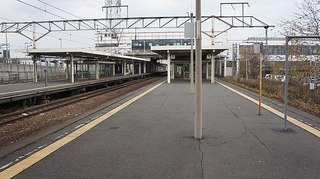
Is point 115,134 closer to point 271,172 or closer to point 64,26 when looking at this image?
point 271,172

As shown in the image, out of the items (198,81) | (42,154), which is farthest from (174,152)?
(42,154)

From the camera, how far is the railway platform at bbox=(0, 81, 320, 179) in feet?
16.9

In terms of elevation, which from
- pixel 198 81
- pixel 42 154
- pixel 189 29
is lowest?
pixel 42 154

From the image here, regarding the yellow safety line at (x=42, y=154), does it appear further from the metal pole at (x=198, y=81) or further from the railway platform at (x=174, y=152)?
the metal pole at (x=198, y=81)

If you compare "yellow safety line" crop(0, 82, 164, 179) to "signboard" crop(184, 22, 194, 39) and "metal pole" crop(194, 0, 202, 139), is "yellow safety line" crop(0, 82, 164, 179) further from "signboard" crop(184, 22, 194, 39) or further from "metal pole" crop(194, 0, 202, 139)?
"signboard" crop(184, 22, 194, 39)

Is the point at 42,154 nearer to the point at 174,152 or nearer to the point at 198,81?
the point at 174,152

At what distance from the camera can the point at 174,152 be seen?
6293 millimetres

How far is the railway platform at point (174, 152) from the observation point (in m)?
5.15

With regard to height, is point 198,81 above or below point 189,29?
below

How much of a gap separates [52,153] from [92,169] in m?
1.41

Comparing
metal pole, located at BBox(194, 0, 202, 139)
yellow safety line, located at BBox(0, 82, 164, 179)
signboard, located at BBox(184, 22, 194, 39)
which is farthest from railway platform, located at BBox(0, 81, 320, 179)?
signboard, located at BBox(184, 22, 194, 39)

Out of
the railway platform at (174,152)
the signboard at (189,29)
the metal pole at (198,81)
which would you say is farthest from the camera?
the signboard at (189,29)

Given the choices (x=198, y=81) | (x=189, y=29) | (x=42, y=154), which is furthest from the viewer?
(x=189, y=29)

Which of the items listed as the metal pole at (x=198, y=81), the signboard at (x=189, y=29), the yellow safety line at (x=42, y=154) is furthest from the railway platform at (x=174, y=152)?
the signboard at (x=189, y=29)
